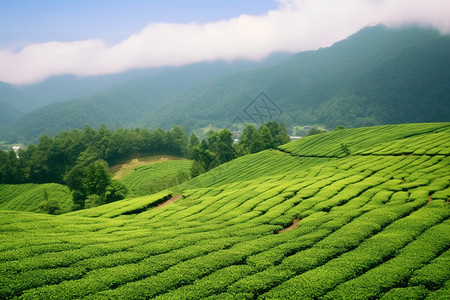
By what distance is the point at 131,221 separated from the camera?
950 inches

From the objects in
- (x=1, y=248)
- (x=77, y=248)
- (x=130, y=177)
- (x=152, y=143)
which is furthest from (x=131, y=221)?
(x=152, y=143)

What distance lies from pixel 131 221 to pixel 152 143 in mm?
97095

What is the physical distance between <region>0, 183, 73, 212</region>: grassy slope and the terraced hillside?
181ft

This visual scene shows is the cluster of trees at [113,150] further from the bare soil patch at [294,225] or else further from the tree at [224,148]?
the bare soil patch at [294,225]

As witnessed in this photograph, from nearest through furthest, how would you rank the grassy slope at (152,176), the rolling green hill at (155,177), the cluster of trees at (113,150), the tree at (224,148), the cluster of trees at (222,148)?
1. the rolling green hill at (155,177)
2. the grassy slope at (152,176)
3. the cluster of trees at (222,148)
4. the tree at (224,148)
5. the cluster of trees at (113,150)

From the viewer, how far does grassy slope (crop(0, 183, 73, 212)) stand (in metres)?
69.6

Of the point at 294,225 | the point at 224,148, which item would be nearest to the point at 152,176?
the point at 224,148

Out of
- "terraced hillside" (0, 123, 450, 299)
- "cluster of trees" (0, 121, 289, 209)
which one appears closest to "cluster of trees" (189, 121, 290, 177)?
"cluster of trees" (0, 121, 289, 209)

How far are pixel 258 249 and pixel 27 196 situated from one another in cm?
8732

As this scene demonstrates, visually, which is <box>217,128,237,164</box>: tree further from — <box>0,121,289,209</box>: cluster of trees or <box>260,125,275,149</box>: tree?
<box>260,125,275,149</box>: tree

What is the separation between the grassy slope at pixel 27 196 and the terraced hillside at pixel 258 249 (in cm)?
5529

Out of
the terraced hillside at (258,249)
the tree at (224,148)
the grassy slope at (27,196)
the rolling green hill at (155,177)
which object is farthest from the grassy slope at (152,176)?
the terraced hillside at (258,249)

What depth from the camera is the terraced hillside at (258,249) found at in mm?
11414

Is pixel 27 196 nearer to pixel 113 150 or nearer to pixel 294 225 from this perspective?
pixel 113 150
